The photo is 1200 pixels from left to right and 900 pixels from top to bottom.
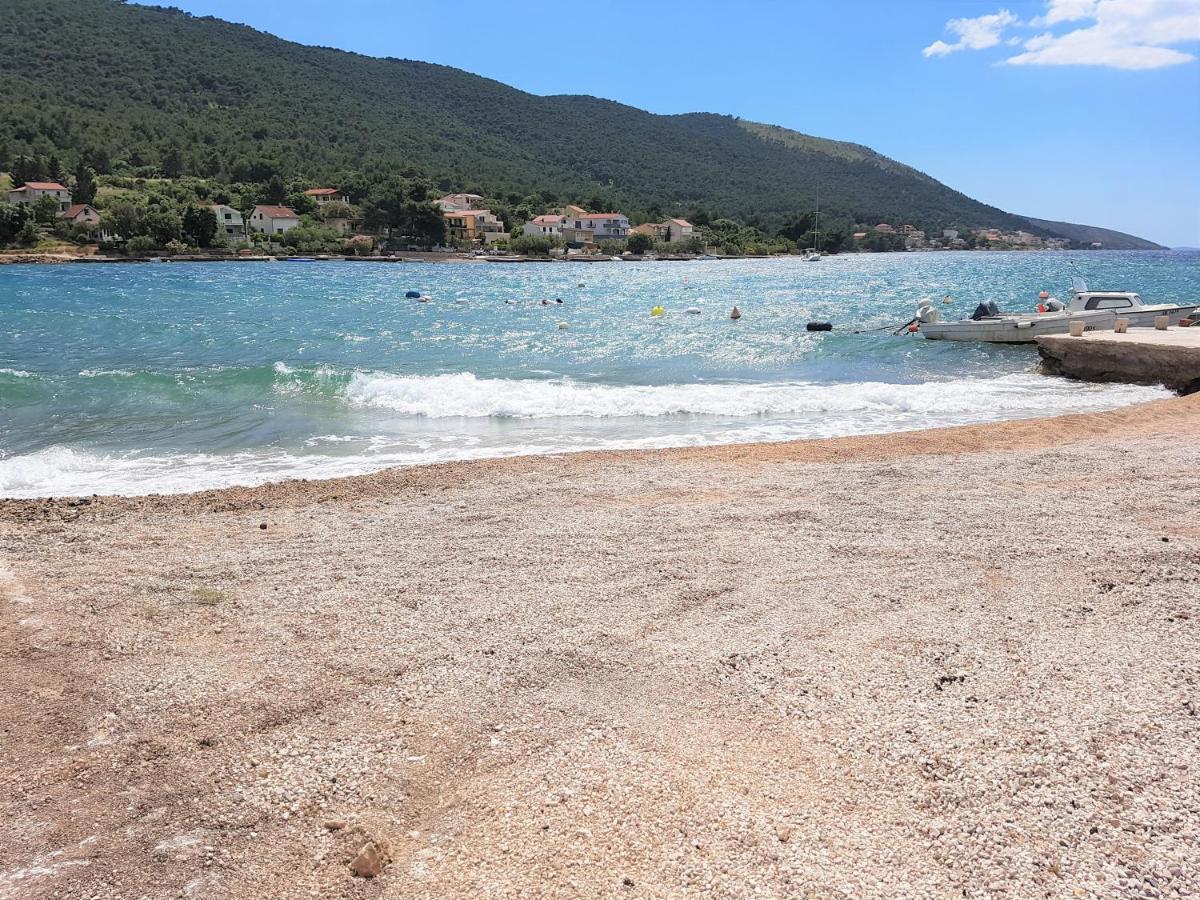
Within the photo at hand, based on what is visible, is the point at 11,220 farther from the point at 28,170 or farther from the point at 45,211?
the point at 28,170

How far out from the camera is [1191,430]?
42.9 feet

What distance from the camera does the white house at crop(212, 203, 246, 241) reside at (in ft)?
388

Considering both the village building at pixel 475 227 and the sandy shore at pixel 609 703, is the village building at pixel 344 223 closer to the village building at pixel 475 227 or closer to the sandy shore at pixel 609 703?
the village building at pixel 475 227

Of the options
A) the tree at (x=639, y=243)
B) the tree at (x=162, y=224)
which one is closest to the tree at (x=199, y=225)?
the tree at (x=162, y=224)

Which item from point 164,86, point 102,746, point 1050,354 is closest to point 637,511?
point 102,746

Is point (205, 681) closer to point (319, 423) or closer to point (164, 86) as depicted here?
point (319, 423)

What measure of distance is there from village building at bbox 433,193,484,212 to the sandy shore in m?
150

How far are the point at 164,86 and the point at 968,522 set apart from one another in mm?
217069

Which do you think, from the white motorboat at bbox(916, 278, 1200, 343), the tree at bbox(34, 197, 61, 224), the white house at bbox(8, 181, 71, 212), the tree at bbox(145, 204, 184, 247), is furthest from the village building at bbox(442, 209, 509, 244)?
the white motorboat at bbox(916, 278, 1200, 343)

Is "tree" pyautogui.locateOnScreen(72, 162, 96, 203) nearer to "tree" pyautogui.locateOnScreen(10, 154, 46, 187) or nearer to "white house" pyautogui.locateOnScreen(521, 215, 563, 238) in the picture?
"tree" pyautogui.locateOnScreen(10, 154, 46, 187)

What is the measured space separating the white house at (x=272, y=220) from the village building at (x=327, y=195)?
1368cm

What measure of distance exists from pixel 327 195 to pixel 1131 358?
14150 centimetres

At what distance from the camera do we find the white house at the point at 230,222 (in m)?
118

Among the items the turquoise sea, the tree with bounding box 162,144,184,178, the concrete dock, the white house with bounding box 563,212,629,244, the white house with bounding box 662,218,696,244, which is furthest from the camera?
the white house with bounding box 662,218,696,244
